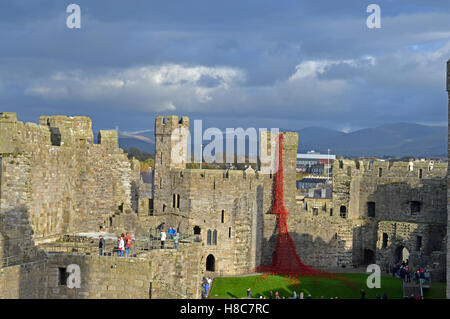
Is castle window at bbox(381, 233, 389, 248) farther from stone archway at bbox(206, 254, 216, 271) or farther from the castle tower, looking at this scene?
the castle tower

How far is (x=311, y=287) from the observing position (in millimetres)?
46469

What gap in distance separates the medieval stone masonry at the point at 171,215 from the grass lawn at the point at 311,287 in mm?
2914

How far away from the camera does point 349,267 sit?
55.0 m

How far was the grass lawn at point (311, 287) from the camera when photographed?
44.4m

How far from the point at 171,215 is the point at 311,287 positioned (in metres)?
11.8

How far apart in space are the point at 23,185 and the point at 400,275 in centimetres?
2933

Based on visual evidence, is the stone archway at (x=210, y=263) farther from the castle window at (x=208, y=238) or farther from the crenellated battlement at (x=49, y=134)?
the crenellated battlement at (x=49, y=134)

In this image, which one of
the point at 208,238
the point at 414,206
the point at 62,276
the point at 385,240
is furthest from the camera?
the point at 414,206

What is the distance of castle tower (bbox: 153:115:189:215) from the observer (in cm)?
5225

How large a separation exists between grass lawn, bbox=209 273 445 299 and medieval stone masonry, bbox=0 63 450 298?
2.91 metres

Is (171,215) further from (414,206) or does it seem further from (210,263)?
(414,206)

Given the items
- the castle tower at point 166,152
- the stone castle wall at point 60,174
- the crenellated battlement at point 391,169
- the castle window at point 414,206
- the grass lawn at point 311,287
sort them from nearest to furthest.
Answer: the stone castle wall at point 60,174 → the grass lawn at point 311,287 → the castle tower at point 166,152 → the castle window at point 414,206 → the crenellated battlement at point 391,169

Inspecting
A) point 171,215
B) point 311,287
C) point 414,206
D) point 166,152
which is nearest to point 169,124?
point 166,152

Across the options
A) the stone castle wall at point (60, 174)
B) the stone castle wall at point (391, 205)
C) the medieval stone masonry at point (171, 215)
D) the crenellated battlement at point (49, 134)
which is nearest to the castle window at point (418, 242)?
the stone castle wall at point (391, 205)
